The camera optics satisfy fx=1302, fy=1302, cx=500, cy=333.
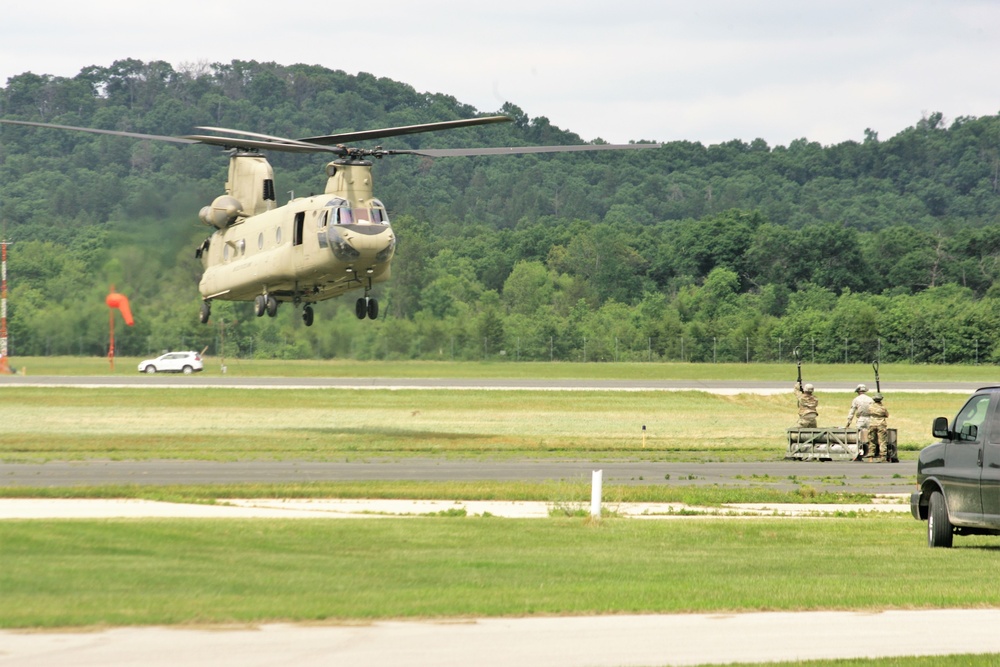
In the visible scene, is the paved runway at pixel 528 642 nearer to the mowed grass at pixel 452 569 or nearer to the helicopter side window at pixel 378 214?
the mowed grass at pixel 452 569

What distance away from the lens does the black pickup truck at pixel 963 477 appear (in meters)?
16.0

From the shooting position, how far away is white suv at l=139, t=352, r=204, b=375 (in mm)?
74250

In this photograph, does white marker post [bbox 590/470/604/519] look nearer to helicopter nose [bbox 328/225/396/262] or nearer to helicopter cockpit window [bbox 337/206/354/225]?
helicopter nose [bbox 328/225/396/262]

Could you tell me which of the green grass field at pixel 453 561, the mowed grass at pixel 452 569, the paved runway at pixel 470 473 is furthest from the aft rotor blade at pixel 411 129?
the mowed grass at pixel 452 569

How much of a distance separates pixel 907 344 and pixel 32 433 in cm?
6488

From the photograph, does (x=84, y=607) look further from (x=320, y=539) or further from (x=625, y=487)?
(x=625, y=487)

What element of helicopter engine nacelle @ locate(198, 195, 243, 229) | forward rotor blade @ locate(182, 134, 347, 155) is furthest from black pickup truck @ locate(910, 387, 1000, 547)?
helicopter engine nacelle @ locate(198, 195, 243, 229)

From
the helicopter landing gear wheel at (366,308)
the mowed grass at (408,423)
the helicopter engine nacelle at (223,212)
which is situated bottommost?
the mowed grass at (408,423)

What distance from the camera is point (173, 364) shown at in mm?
74438

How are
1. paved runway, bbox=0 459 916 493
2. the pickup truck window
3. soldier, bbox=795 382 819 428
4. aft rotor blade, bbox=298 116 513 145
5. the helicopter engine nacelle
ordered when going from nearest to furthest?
the pickup truck window → paved runway, bbox=0 459 916 493 → aft rotor blade, bbox=298 116 513 145 → soldier, bbox=795 382 819 428 → the helicopter engine nacelle

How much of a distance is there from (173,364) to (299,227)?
39571 millimetres

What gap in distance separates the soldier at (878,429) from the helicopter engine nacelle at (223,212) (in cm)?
2041

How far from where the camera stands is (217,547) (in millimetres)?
15578

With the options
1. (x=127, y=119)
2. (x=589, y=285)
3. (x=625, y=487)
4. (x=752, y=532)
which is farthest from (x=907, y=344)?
(x=127, y=119)
